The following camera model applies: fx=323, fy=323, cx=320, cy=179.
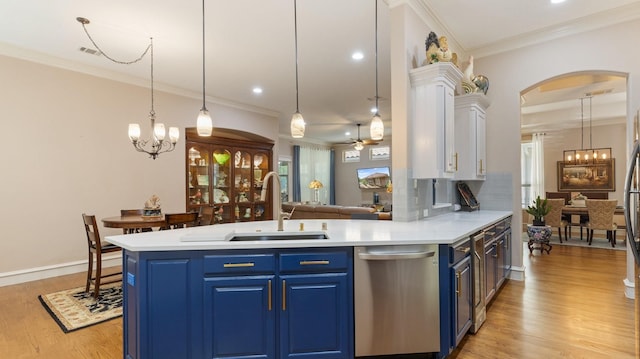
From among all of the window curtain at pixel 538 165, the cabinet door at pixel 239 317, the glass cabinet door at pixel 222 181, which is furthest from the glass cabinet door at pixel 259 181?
the window curtain at pixel 538 165

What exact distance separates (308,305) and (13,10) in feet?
13.8

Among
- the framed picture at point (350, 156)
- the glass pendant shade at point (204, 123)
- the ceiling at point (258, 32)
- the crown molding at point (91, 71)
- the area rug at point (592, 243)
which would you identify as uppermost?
the ceiling at point (258, 32)

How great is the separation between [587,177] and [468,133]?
239 inches

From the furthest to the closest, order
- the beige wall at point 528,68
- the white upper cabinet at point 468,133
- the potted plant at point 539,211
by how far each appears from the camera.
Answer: the potted plant at point 539,211 < the white upper cabinet at point 468,133 < the beige wall at point 528,68

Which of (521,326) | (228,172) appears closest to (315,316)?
(521,326)

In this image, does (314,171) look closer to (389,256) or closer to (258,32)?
(258,32)

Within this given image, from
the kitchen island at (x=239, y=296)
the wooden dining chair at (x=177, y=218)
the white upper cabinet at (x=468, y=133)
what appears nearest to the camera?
the kitchen island at (x=239, y=296)

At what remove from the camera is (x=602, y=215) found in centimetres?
650

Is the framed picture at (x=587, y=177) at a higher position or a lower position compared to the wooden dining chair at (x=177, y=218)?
higher

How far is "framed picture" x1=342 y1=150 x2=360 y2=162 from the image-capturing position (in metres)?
12.0

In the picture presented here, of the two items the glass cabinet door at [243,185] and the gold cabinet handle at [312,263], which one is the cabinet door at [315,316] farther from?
the glass cabinet door at [243,185]

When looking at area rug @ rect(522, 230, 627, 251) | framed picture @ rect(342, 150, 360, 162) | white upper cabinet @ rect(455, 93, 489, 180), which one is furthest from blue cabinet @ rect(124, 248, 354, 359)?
framed picture @ rect(342, 150, 360, 162)

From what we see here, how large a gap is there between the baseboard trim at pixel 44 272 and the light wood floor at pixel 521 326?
139 millimetres

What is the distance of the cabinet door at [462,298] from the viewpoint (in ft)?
7.93
